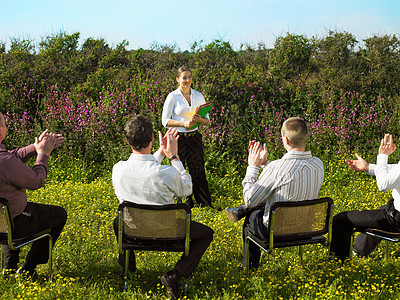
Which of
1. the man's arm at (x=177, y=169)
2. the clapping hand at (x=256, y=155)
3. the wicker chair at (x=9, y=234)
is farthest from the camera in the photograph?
the clapping hand at (x=256, y=155)

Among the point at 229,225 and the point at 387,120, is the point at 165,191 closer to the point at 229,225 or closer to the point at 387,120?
the point at 229,225

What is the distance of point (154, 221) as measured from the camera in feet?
11.9

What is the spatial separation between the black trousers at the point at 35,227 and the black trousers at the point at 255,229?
1.87 metres

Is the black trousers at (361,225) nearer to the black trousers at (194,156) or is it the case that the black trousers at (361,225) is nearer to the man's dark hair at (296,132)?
the man's dark hair at (296,132)

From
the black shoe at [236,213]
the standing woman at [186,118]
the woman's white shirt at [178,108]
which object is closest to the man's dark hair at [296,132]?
the black shoe at [236,213]

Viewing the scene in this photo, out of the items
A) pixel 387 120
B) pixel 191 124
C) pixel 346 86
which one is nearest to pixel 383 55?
pixel 346 86

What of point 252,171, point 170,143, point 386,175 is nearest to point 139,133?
point 170,143

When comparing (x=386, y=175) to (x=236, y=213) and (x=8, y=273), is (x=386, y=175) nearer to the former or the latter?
(x=236, y=213)

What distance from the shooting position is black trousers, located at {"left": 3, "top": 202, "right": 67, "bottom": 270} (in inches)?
154

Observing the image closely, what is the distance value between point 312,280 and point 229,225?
1885 mm

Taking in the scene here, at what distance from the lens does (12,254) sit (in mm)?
4293

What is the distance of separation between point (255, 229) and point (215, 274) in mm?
651

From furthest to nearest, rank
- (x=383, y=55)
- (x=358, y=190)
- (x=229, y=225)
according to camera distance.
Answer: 1. (x=383, y=55)
2. (x=358, y=190)
3. (x=229, y=225)

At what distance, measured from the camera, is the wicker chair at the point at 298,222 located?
3668 mm
